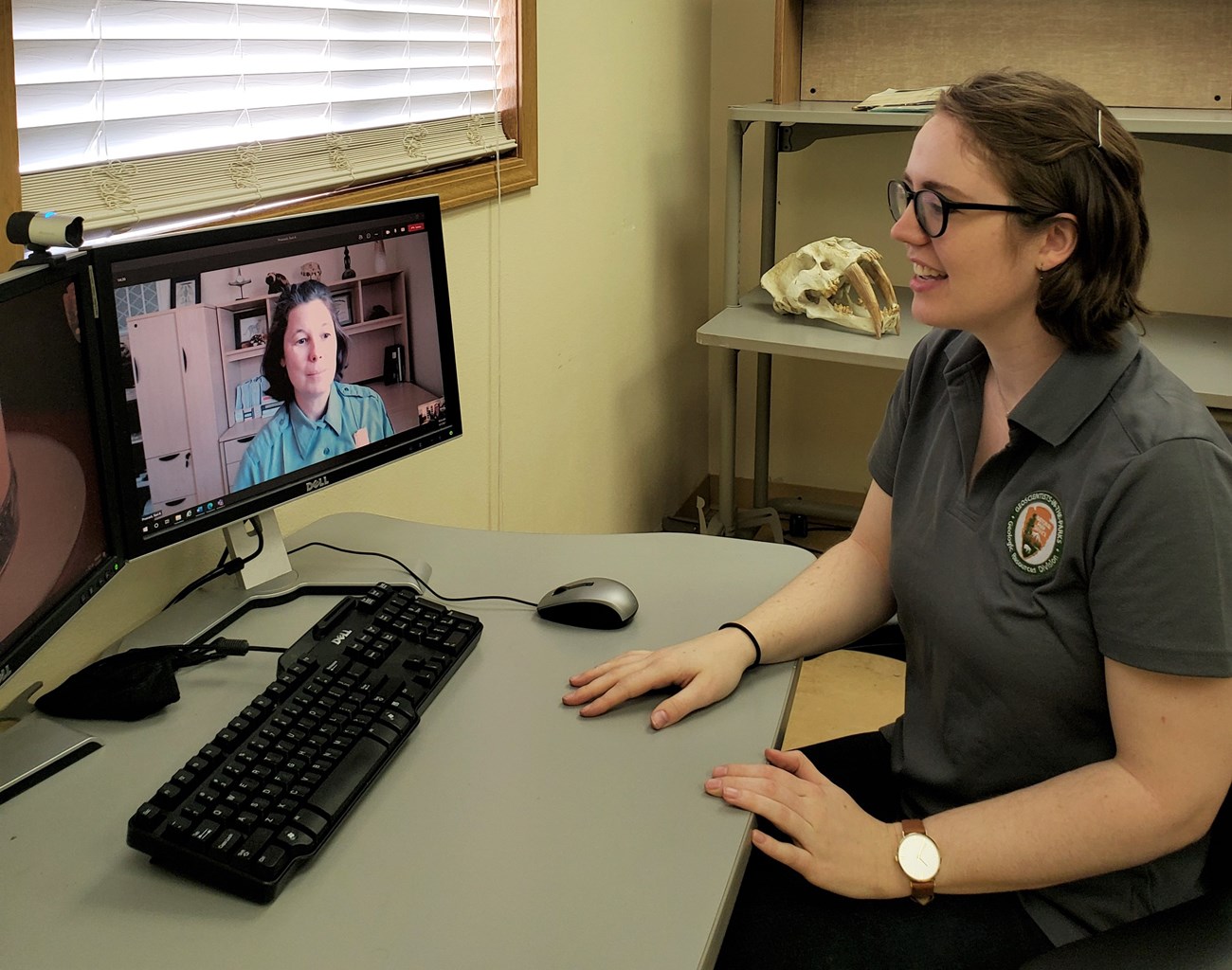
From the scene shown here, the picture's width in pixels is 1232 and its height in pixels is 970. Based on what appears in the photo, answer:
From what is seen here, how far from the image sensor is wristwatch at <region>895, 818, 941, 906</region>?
994 millimetres

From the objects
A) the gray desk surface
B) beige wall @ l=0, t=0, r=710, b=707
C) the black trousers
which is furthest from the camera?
beige wall @ l=0, t=0, r=710, b=707

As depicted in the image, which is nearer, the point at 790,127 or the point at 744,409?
the point at 790,127

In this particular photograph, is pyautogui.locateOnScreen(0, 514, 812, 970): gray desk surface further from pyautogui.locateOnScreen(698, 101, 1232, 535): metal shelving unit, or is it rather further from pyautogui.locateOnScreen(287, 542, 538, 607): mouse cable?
pyautogui.locateOnScreen(698, 101, 1232, 535): metal shelving unit

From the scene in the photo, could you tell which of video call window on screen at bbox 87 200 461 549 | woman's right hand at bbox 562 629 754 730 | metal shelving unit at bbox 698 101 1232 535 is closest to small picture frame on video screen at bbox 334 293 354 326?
video call window on screen at bbox 87 200 461 549

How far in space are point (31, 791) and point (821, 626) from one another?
2.49 ft

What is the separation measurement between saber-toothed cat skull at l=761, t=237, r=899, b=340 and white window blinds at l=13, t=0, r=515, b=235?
84cm

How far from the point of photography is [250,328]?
115 centimetres

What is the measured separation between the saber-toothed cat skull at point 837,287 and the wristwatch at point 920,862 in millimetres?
1517

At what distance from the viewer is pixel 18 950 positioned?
0.78 meters

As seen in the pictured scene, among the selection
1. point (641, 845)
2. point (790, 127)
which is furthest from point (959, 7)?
point (641, 845)

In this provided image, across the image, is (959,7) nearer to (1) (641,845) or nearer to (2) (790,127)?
(2) (790,127)

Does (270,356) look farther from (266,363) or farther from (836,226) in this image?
(836,226)

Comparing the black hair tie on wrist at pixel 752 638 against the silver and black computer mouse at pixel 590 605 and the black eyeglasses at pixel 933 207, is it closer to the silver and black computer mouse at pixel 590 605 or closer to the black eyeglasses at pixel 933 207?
the silver and black computer mouse at pixel 590 605

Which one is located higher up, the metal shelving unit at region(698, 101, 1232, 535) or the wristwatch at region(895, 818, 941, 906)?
the metal shelving unit at region(698, 101, 1232, 535)
